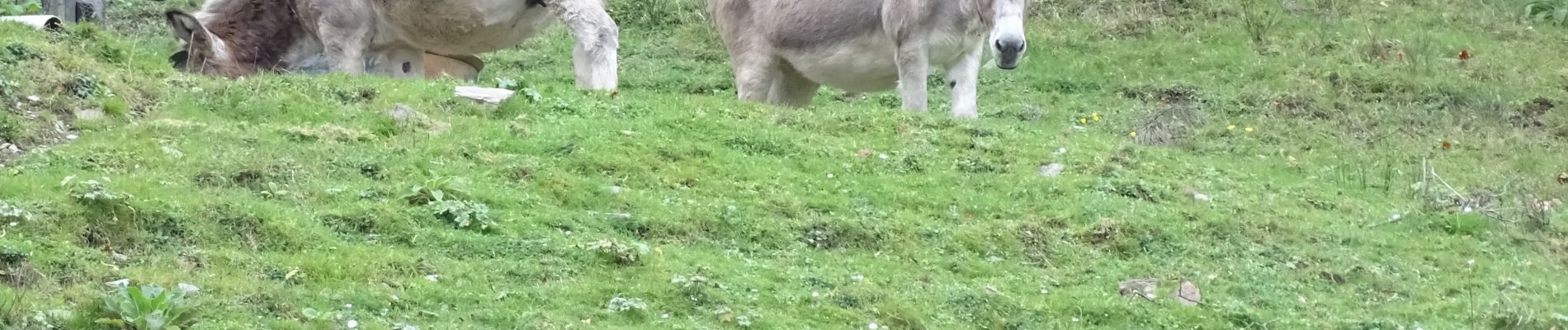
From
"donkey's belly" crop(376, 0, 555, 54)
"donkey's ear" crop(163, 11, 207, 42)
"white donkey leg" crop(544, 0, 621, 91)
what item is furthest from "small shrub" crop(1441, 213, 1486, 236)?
"donkey's ear" crop(163, 11, 207, 42)

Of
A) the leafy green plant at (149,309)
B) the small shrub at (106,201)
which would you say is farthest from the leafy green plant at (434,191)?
the leafy green plant at (149,309)

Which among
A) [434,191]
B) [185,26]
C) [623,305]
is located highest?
[623,305]

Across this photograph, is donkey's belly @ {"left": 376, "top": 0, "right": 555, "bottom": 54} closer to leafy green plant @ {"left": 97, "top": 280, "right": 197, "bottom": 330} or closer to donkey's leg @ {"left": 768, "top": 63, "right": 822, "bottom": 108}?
donkey's leg @ {"left": 768, "top": 63, "right": 822, "bottom": 108}

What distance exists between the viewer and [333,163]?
650cm

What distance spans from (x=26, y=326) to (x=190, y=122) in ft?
9.95

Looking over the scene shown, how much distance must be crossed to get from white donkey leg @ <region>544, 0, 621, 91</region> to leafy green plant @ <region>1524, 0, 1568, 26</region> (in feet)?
29.3

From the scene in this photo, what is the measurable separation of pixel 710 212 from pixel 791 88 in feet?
13.5

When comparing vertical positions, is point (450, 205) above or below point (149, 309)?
below

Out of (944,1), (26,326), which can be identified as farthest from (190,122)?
(944,1)

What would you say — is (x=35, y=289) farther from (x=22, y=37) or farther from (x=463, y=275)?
(x=22, y=37)

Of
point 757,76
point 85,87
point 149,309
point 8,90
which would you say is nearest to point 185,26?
point 85,87

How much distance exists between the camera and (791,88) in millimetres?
10398

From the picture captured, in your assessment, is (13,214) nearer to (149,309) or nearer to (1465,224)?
(149,309)

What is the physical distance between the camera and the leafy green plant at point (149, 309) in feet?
13.7
